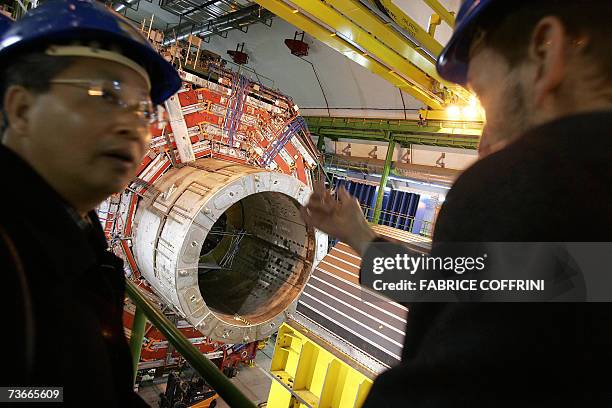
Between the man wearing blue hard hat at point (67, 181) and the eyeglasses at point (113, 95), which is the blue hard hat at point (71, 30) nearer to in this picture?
the man wearing blue hard hat at point (67, 181)

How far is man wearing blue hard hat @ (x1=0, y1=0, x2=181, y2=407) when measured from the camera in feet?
1.93

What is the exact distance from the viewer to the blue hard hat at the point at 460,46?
2.52ft

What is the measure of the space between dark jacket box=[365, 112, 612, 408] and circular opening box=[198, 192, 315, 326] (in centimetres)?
294

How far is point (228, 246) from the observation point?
4898 mm

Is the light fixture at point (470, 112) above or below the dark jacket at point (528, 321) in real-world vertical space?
above

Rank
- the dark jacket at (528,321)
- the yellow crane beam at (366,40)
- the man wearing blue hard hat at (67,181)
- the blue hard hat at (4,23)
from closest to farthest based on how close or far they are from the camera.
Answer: the dark jacket at (528,321) → the man wearing blue hard hat at (67,181) → the blue hard hat at (4,23) → the yellow crane beam at (366,40)

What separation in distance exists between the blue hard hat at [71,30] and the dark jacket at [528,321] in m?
0.97

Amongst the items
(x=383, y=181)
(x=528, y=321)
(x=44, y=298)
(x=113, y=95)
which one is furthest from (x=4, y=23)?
(x=383, y=181)

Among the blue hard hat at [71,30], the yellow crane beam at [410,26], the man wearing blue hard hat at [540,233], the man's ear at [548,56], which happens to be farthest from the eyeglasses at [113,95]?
the yellow crane beam at [410,26]

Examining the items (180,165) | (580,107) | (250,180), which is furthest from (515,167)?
(180,165)

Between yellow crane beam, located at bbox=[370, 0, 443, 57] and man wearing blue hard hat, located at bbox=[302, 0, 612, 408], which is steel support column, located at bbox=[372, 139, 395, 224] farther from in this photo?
man wearing blue hard hat, located at bbox=[302, 0, 612, 408]

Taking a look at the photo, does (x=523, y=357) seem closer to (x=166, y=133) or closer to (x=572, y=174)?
(x=572, y=174)

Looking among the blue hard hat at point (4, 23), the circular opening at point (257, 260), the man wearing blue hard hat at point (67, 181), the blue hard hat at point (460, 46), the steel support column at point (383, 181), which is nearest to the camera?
the man wearing blue hard hat at point (67, 181)

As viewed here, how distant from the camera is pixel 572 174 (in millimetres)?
480
